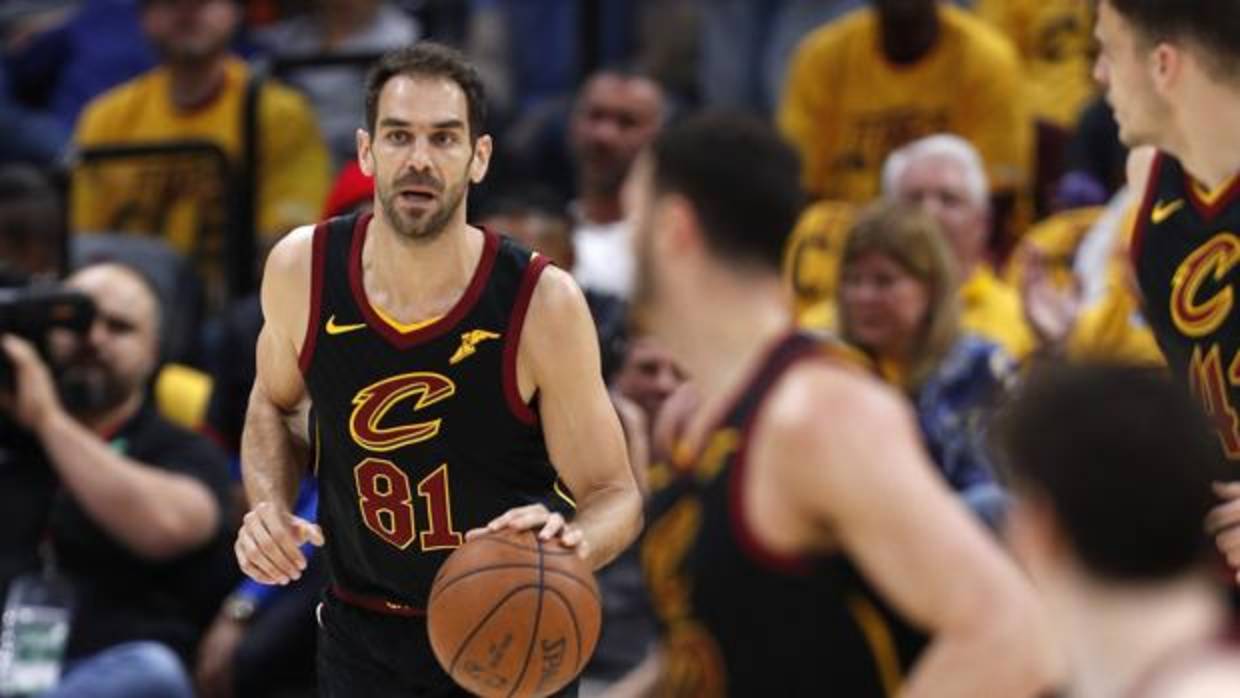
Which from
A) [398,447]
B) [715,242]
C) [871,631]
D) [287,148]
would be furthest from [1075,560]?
[287,148]

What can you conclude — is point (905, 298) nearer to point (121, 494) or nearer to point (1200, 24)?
point (121, 494)

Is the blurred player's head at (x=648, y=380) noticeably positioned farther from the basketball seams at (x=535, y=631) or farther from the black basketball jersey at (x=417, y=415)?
the basketball seams at (x=535, y=631)

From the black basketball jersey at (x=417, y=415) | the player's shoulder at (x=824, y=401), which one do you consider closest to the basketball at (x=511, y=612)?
the black basketball jersey at (x=417, y=415)

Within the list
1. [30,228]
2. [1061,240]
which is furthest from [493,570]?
[1061,240]

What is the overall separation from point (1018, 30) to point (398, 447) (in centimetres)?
555

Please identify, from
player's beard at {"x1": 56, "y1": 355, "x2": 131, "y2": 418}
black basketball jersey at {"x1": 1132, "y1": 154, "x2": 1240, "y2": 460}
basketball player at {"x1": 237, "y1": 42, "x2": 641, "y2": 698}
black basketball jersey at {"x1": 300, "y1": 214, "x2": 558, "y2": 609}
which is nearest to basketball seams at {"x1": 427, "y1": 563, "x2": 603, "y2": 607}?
basketball player at {"x1": 237, "y1": 42, "x2": 641, "y2": 698}

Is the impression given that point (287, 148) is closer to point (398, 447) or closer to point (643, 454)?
point (643, 454)

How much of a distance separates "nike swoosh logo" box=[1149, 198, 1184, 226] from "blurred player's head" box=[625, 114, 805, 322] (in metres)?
1.79

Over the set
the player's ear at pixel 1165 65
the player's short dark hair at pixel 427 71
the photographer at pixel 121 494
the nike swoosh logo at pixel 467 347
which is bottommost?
the photographer at pixel 121 494

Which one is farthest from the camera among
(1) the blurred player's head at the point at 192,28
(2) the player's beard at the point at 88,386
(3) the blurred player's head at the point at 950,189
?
(1) the blurred player's head at the point at 192,28

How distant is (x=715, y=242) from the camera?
3963mm

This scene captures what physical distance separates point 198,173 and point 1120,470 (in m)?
7.16

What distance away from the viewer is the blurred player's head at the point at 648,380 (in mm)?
8164

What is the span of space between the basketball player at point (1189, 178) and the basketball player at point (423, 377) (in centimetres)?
123
